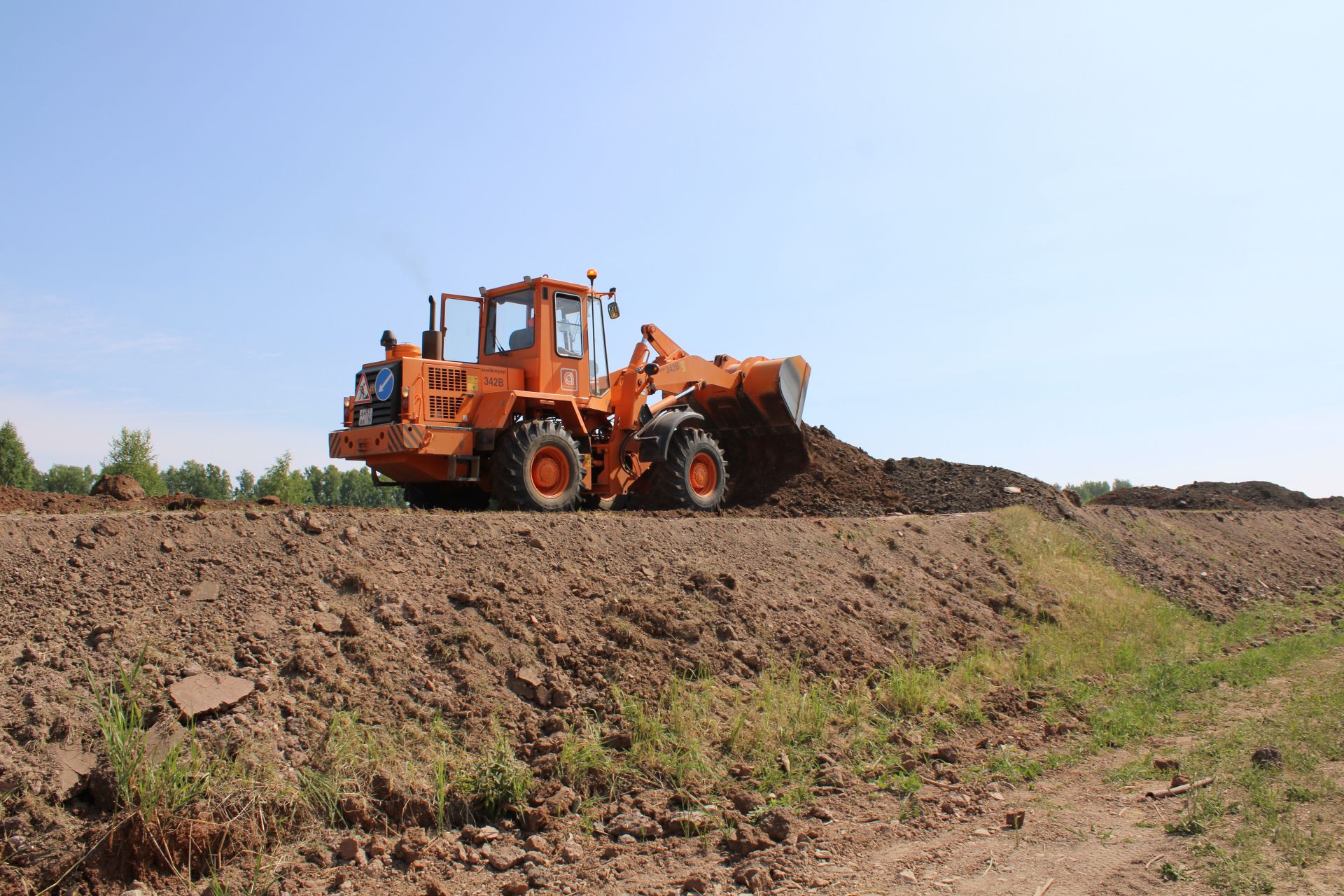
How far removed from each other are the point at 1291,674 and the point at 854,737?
6190 millimetres

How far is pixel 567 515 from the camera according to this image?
899 cm

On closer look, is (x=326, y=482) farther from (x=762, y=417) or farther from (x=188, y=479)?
(x=762, y=417)

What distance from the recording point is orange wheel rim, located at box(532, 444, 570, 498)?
454 inches

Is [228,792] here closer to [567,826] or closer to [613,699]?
[567,826]

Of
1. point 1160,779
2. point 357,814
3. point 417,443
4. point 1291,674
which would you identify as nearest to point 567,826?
point 357,814

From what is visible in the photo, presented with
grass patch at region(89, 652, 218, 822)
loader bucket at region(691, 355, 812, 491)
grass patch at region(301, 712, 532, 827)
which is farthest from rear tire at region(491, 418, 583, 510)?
grass patch at region(89, 652, 218, 822)

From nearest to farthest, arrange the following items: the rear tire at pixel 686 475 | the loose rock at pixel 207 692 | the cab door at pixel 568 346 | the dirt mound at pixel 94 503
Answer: the loose rock at pixel 207 692 → the dirt mound at pixel 94 503 → the cab door at pixel 568 346 → the rear tire at pixel 686 475

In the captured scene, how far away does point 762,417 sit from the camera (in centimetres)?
1588

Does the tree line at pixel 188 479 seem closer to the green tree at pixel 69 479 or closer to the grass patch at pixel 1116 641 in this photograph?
the green tree at pixel 69 479

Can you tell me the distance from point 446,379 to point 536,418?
125 cm

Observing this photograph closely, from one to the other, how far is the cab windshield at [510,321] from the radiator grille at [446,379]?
1011 mm

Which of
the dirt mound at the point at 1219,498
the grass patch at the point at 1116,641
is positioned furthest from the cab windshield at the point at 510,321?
the dirt mound at the point at 1219,498

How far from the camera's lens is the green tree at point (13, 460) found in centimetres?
4659

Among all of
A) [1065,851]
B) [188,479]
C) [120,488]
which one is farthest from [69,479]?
[1065,851]
